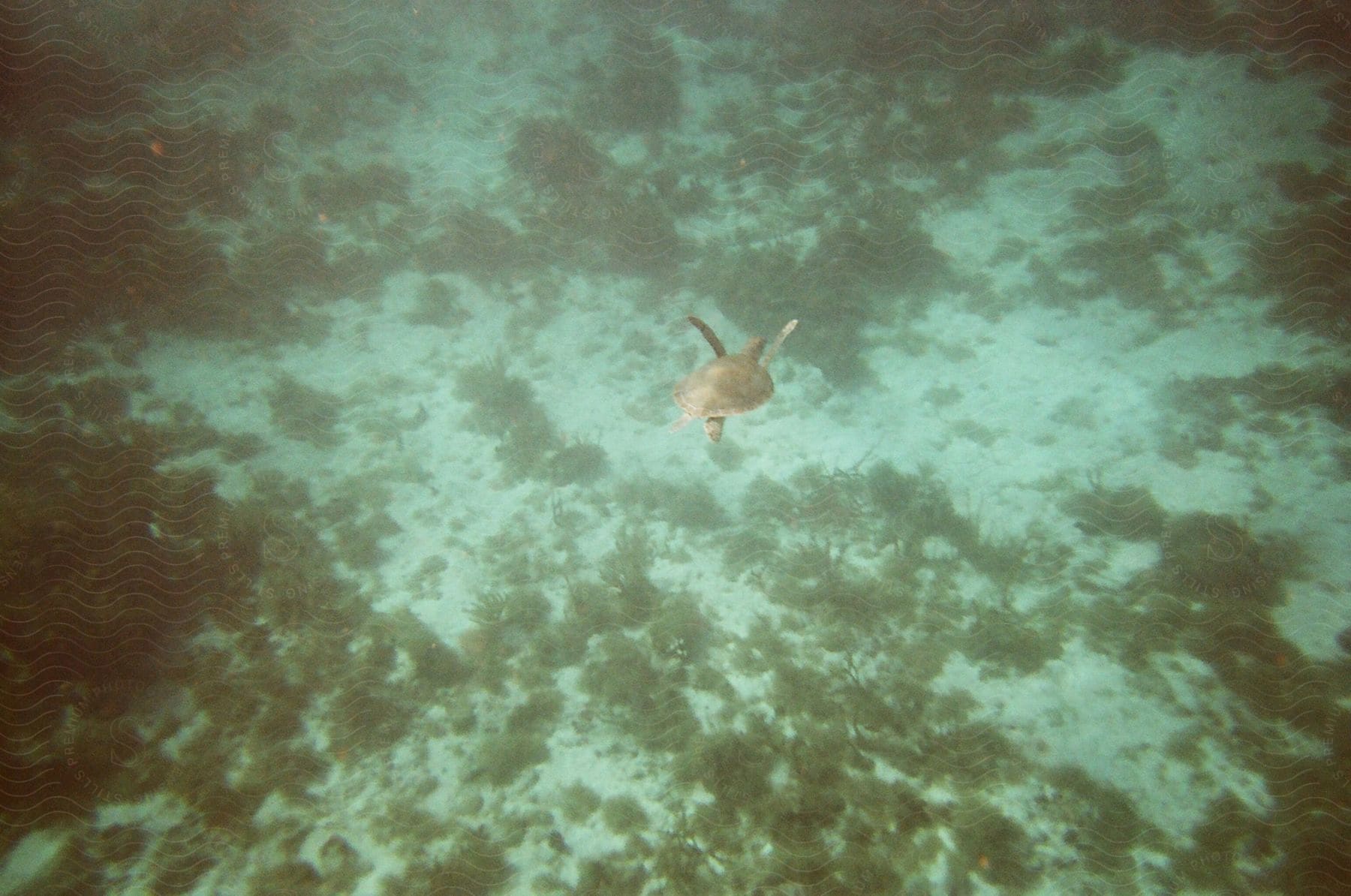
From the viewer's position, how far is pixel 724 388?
493 centimetres

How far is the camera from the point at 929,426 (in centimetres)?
733

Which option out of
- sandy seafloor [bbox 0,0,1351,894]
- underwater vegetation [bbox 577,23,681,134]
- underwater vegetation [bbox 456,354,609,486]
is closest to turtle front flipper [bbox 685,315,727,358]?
sandy seafloor [bbox 0,0,1351,894]

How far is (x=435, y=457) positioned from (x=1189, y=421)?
1026 centimetres

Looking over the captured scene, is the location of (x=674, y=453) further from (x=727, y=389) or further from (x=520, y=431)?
(x=727, y=389)

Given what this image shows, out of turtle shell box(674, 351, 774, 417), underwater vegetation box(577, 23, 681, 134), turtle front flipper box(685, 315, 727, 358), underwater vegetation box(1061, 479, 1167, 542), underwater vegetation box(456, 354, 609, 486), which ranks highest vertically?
underwater vegetation box(577, 23, 681, 134)

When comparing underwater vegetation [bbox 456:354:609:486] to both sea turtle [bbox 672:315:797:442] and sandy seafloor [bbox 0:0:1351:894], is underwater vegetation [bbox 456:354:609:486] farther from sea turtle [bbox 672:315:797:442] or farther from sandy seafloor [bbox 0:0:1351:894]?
sea turtle [bbox 672:315:797:442]

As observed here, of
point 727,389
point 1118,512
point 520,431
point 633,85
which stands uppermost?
point 633,85

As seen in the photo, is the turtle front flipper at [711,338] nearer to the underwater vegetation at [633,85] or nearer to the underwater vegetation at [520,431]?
the underwater vegetation at [520,431]

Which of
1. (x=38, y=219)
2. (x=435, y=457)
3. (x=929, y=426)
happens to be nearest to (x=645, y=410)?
(x=435, y=457)

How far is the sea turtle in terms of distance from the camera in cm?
493

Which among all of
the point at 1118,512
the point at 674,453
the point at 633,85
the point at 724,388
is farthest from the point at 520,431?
the point at 1118,512

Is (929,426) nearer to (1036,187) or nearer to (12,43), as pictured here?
(1036,187)

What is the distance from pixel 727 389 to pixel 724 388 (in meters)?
0.03

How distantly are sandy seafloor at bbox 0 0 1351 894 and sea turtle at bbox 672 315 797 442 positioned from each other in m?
2.14
